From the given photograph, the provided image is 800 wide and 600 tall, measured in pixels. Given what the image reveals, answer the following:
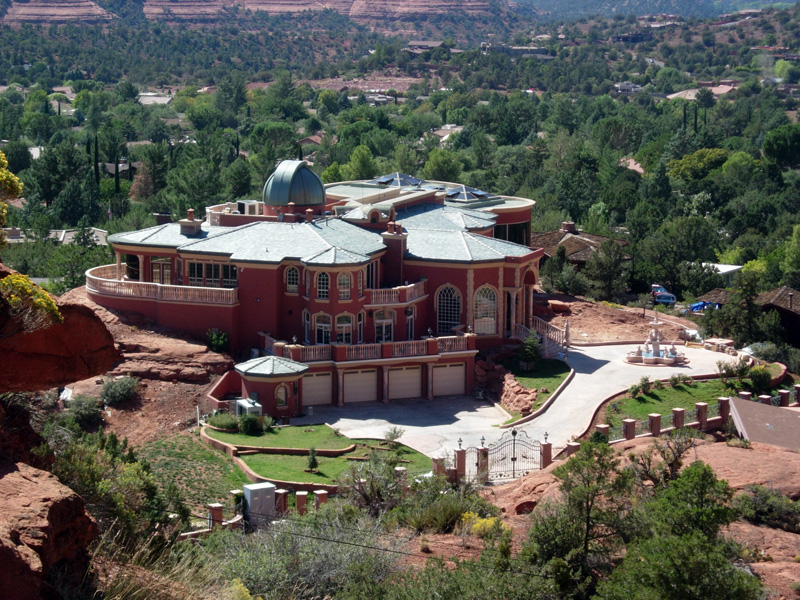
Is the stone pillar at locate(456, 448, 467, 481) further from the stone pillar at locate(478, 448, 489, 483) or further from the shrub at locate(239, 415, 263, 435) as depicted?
the shrub at locate(239, 415, 263, 435)

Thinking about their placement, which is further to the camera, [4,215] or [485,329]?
[485,329]

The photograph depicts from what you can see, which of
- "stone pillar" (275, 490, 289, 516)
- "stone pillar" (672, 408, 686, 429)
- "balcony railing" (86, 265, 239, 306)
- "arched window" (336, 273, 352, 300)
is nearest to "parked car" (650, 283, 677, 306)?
"arched window" (336, 273, 352, 300)

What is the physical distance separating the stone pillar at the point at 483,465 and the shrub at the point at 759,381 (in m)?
12.1

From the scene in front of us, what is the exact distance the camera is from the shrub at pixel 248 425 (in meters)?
42.4

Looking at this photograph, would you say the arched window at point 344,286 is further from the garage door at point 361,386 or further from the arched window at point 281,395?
the arched window at point 281,395

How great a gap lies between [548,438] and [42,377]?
24.1 meters

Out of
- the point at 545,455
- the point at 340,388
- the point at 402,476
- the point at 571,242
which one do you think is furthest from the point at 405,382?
the point at 571,242

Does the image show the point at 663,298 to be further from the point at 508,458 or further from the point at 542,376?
the point at 508,458

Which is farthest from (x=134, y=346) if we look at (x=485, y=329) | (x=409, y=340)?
(x=485, y=329)

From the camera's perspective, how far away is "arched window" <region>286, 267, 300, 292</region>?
160 ft

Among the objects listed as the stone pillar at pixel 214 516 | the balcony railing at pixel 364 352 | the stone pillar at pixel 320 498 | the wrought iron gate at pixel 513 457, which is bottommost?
the wrought iron gate at pixel 513 457

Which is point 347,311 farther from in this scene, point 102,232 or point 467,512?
point 102,232

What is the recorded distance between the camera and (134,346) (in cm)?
4700

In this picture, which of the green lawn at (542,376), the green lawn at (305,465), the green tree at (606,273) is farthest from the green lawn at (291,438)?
the green tree at (606,273)
